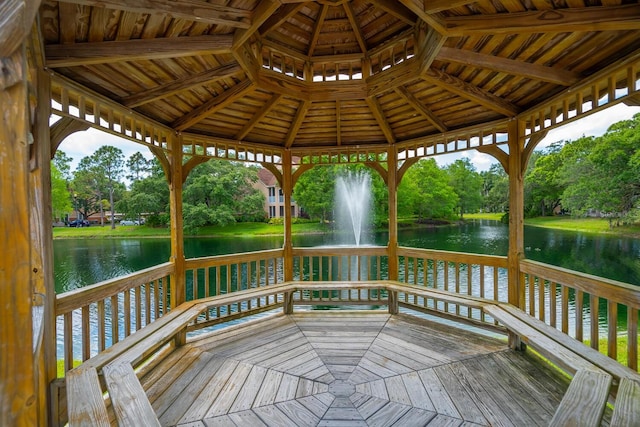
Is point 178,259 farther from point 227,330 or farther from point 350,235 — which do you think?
point 350,235

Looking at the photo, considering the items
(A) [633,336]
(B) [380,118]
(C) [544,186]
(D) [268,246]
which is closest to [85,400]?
(A) [633,336]

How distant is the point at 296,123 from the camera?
13.6 ft

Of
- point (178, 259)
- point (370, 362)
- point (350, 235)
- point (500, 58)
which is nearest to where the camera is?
point (500, 58)

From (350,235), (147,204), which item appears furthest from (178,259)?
(147,204)

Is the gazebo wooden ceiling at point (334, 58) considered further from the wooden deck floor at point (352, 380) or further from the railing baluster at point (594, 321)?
the wooden deck floor at point (352, 380)

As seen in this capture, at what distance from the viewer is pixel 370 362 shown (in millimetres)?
2965

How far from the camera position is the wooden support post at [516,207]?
3428mm

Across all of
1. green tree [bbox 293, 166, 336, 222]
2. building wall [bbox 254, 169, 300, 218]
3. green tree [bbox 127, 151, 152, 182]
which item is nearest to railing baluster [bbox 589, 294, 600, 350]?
green tree [bbox 293, 166, 336, 222]

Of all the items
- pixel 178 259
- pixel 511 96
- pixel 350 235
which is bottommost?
pixel 350 235

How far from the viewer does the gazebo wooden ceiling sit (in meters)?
1.99

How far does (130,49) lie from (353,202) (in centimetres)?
2033

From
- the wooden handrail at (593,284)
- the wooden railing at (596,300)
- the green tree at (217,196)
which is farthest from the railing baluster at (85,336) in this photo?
the green tree at (217,196)

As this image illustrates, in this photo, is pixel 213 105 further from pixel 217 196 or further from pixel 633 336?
pixel 217 196

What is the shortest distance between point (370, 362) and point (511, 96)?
3188 mm
